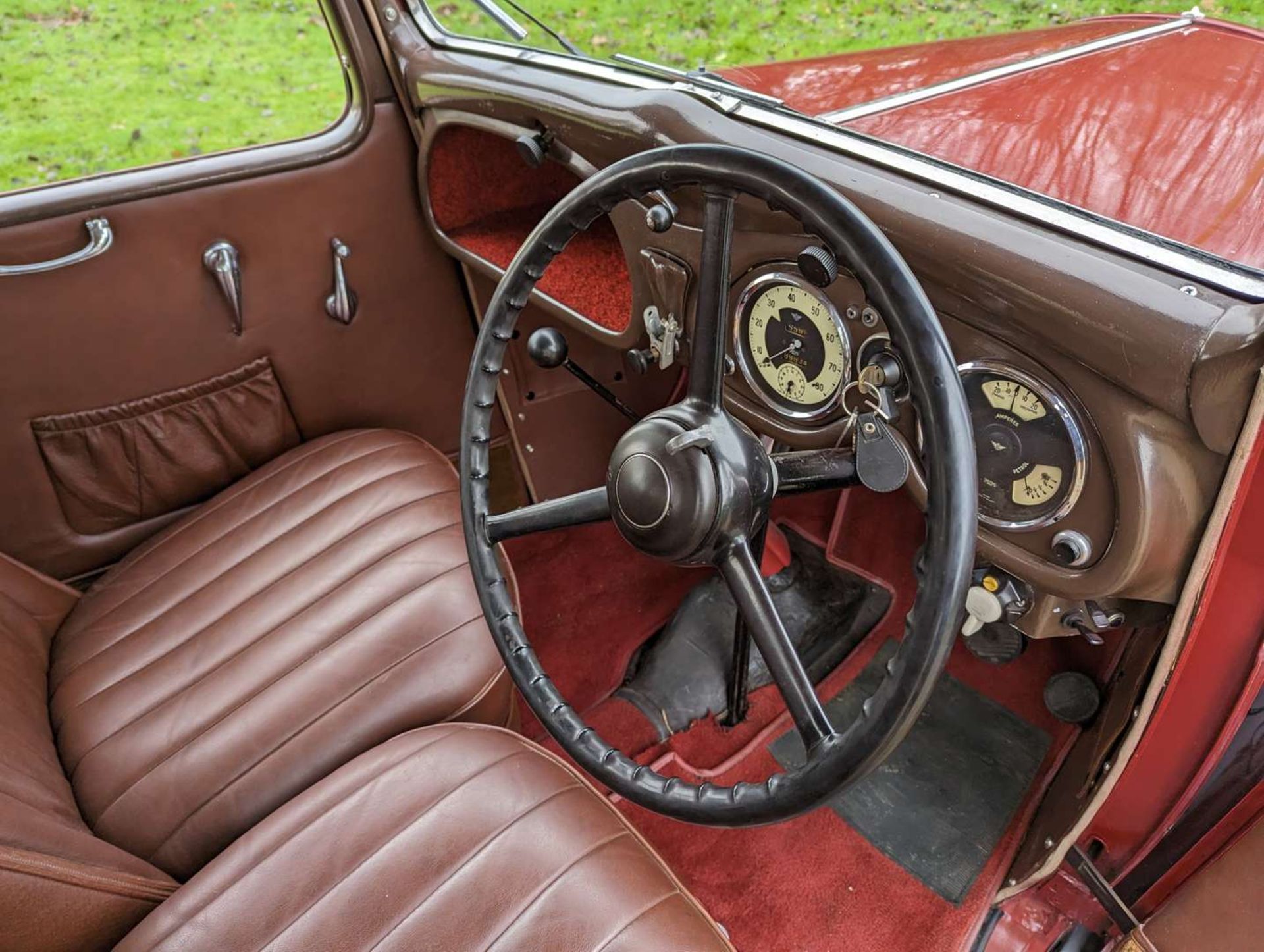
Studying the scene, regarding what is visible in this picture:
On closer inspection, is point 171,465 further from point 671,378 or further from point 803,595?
point 803,595

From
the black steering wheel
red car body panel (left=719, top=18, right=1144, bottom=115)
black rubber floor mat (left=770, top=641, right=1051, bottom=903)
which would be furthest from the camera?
black rubber floor mat (left=770, top=641, right=1051, bottom=903)

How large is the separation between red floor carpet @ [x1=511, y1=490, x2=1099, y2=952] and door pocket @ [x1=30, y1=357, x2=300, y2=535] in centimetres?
67

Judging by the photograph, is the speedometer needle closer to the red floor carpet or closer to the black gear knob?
the black gear knob

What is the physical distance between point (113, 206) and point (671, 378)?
115cm

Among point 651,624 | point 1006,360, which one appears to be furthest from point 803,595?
point 1006,360

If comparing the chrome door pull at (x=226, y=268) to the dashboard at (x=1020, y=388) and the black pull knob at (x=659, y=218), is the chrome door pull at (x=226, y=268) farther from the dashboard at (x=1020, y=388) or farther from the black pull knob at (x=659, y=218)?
the black pull knob at (x=659, y=218)

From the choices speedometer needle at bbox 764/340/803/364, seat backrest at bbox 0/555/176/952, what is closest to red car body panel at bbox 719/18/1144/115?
speedometer needle at bbox 764/340/803/364

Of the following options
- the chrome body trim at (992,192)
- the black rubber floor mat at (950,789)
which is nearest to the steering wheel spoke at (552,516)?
the chrome body trim at (992,192)

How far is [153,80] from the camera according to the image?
1964mm

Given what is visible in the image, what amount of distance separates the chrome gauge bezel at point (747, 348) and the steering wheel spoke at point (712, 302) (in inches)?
9.3

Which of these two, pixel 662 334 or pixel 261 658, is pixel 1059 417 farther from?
pixel 261 658

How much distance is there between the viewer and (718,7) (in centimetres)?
157

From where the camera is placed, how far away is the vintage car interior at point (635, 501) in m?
0.86

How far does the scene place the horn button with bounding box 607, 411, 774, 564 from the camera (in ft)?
2.91
